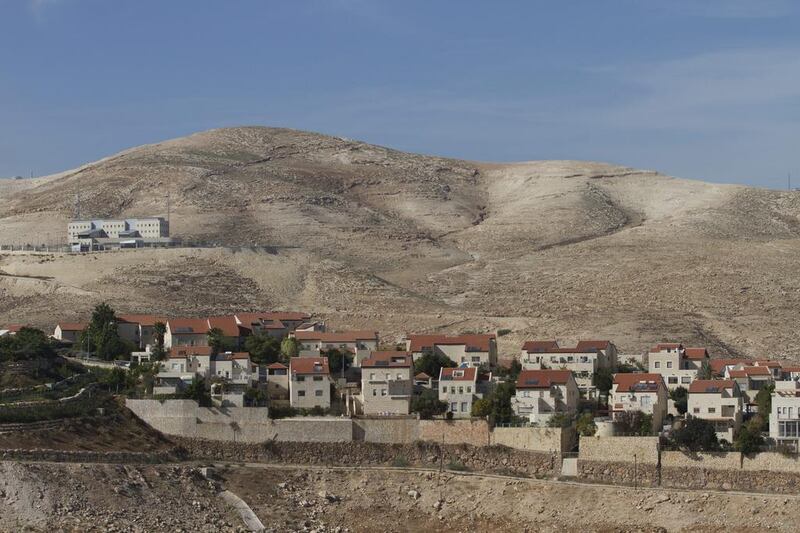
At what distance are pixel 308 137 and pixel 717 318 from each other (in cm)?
8280

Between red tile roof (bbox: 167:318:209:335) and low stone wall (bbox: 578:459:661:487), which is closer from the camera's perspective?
low stone wall (bbox: 578:459:661:487)

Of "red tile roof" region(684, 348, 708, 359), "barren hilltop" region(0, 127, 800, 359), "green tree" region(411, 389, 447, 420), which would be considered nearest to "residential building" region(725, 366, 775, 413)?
"red tile roof" region(684, 348, 708, 359)

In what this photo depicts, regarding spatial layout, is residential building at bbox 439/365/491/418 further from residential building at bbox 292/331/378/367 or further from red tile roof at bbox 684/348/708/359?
red tile roof at bbox 684/348/708/359

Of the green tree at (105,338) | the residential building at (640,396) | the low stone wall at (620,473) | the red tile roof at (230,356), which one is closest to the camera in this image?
the low stone wall at (620,473)

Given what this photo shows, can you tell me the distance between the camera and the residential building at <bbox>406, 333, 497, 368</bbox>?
87062 mm

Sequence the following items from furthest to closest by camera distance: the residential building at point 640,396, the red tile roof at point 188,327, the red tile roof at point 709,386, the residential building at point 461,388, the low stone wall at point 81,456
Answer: the red tile roof at point 188,327
the residential building at point 461,388
the red tile roof at point 709,386
the residential building at point 640,396
the low stone wall at point 81,456

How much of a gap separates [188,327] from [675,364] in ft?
72.1

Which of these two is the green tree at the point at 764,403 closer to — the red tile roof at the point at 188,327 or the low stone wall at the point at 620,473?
the low stone wall at the point at 620,473

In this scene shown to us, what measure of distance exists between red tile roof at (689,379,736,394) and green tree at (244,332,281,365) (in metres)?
19.1

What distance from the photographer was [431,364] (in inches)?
3381

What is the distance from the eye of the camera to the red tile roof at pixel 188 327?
297ft

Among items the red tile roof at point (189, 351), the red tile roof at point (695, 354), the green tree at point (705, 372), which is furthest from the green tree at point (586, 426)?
the red tile roof at point (189, 351)

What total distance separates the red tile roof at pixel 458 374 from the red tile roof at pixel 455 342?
4.77m

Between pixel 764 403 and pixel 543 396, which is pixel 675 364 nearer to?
pixel 764 403
